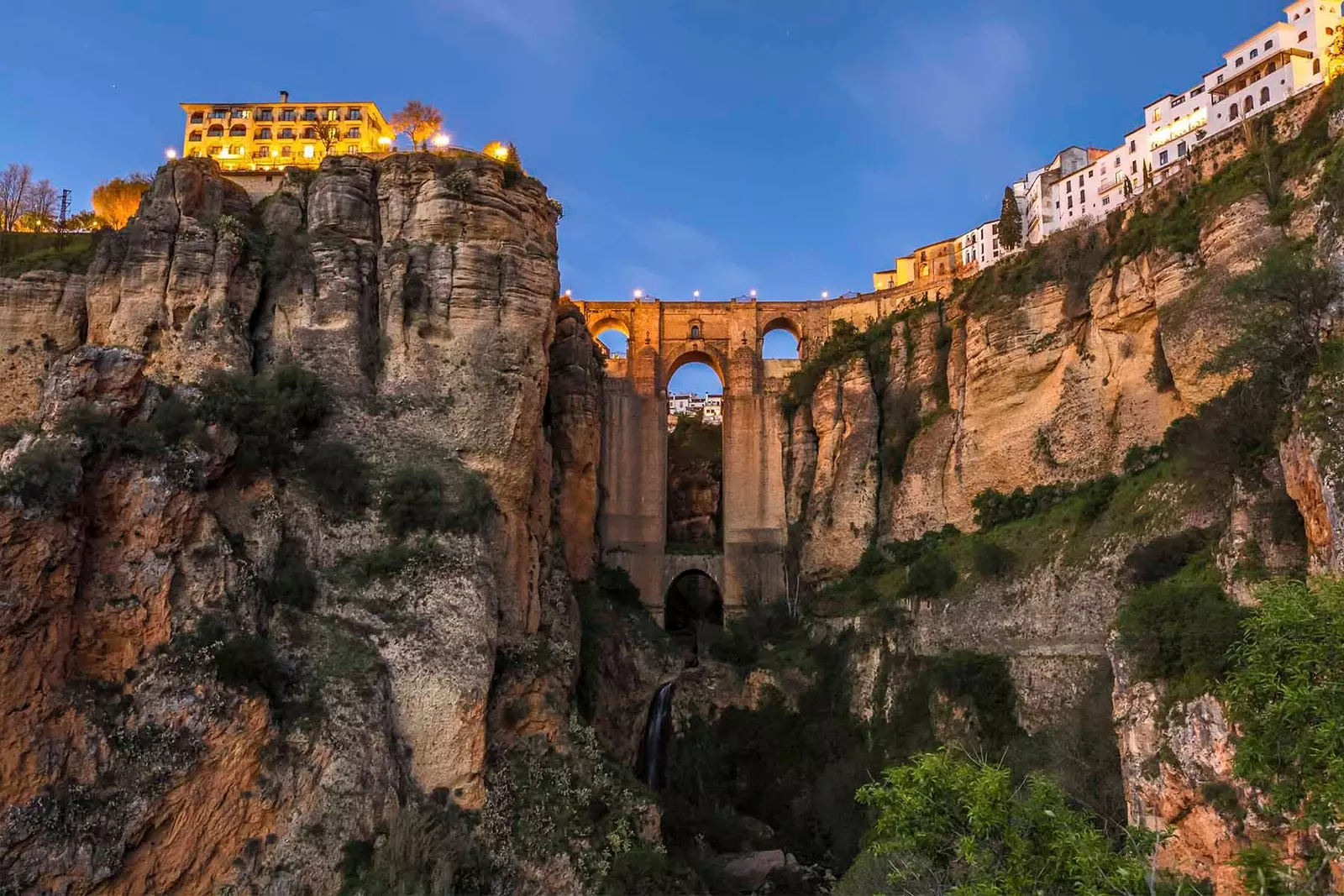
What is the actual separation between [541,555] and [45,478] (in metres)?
13.8

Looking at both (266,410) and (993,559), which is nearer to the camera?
(266,410)

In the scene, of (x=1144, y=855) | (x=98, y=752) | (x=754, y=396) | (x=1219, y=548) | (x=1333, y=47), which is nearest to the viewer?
(x=1144, y=855)

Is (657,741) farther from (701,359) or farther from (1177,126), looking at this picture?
(1177,126)

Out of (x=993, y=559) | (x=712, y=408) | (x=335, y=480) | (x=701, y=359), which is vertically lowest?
(x=993, y=559)

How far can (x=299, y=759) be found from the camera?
19.4 metres

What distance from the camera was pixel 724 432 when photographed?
46062mm

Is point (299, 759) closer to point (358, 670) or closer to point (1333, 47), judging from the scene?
point (358, 670)

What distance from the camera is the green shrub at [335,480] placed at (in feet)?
75.9

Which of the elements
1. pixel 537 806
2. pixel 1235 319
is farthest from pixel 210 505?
pixel 1235 319

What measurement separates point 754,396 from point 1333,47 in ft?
94.5

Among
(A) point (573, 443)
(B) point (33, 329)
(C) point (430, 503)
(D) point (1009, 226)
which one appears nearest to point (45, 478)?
(C) point (430, 503)

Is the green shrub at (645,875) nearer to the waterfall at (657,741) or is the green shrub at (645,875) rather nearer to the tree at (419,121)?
the waterfall at (657,741)

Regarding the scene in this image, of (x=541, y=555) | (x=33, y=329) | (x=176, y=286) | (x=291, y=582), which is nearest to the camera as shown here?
(x=291, y=582)

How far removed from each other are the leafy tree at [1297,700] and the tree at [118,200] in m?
39.6
